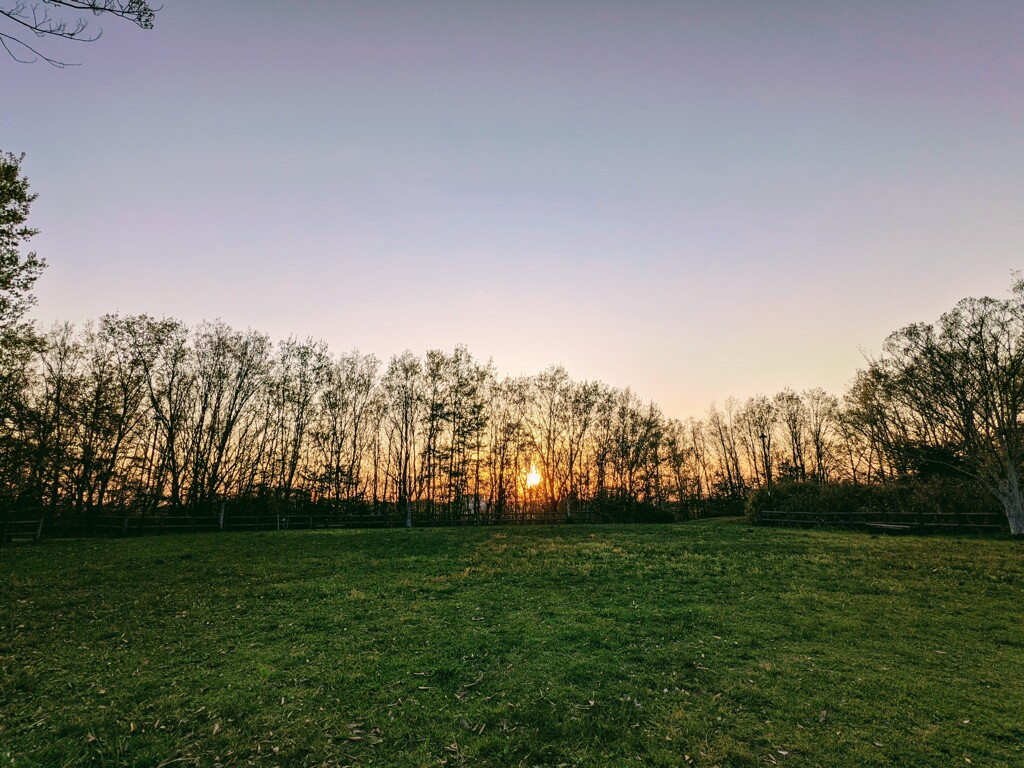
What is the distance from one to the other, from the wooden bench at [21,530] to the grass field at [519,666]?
11.9 metres

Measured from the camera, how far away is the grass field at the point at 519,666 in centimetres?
546

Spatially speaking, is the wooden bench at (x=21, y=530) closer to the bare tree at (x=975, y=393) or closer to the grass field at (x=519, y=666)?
the grass field at (x=519, y=666)

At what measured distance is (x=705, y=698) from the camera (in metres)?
6.61

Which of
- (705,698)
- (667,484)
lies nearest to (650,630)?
(705,698)

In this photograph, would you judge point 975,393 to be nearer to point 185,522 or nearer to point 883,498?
point 883,498

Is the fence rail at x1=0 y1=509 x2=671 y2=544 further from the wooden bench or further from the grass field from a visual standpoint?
the grass field

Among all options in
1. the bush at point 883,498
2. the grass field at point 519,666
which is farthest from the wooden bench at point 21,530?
the bush at point 883,498

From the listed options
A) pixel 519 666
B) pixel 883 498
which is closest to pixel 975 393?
pixel 883 498

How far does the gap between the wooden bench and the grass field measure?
11.9 m

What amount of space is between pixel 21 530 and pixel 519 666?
33.1 meters

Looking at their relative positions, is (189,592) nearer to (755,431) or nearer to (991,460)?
(991,460)

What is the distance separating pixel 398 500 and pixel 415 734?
43350mm

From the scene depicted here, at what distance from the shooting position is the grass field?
5457mm

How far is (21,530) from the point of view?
81.9 ft
